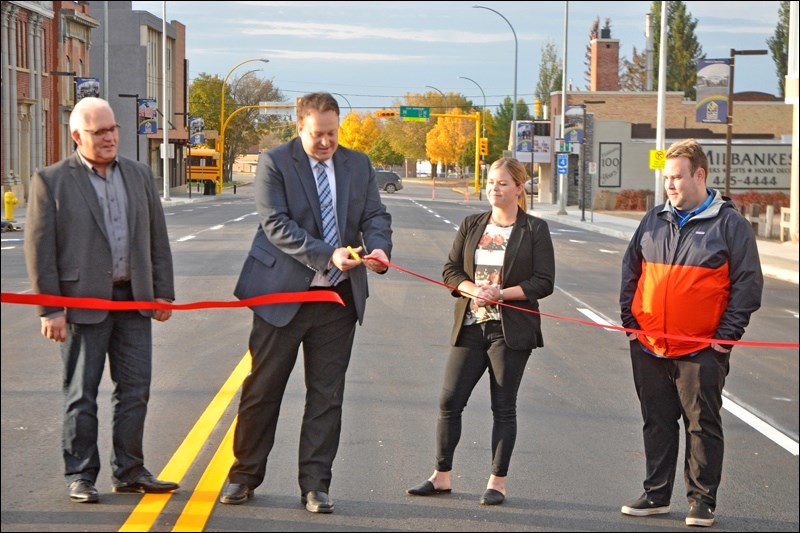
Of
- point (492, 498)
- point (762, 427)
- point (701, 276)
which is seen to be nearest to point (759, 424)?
point (762, 427)

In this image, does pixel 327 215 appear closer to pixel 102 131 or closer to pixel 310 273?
pixel 310 273

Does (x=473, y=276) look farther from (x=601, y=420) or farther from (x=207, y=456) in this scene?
(x=601, y=420)

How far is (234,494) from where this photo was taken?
566cm

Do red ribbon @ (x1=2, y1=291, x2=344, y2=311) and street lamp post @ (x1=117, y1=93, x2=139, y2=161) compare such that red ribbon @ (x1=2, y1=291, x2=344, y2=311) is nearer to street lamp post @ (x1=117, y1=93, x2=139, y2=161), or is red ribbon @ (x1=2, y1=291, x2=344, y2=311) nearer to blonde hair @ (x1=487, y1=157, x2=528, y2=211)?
street lamp post @ (x1=117, y1=93, x2=139, y2=161)

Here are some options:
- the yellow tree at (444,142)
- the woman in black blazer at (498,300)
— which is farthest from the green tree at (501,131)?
the woman in black blazer at (498,300)

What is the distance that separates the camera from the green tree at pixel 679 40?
67.1 ft

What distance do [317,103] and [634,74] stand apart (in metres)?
91.0

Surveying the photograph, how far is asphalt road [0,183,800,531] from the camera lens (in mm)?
5418

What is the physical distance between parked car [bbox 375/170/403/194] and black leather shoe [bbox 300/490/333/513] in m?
2.55

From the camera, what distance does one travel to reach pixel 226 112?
21.2 feet

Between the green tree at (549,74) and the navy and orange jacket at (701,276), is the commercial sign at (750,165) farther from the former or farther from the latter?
the navy and orange jacket at (701,276)

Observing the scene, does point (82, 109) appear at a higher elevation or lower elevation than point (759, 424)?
higher

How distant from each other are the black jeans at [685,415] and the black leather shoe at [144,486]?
7.69 feet

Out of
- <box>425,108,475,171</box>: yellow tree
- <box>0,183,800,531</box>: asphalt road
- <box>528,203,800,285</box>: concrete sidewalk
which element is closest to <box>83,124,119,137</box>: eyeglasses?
<box>0,183,800,531</box>: asphalt road
